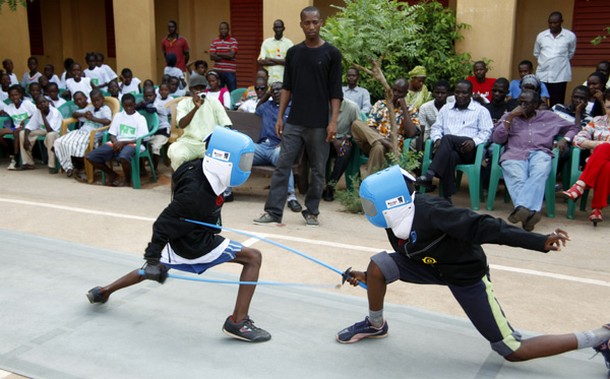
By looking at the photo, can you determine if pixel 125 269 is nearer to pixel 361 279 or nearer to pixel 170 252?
pixel 170 252

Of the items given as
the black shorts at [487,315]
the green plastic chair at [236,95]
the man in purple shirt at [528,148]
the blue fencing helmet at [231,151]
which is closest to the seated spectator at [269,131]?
the green plastic chair at [236,95]

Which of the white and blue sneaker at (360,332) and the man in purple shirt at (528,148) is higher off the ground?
the man in purple shirt at (528,148)

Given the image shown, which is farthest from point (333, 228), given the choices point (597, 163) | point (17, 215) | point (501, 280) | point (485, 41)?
point (485, 41)

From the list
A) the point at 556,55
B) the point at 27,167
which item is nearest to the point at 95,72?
the point at 27,167

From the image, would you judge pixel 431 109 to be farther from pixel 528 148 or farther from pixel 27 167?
pixel 27 167

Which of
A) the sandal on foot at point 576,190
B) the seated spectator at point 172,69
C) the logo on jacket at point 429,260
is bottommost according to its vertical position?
the sandal on foot at point 576,190

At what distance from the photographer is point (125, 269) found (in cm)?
527

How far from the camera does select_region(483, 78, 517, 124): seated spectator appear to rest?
8.35 meters

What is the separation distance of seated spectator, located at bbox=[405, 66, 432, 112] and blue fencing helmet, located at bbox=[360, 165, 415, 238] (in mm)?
5360

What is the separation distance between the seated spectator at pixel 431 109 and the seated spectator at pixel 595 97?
172cm

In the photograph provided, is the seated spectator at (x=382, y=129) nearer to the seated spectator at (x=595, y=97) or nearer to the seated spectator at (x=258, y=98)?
the seated spectator at (x=258, y=98)

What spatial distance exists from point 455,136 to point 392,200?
14.0ft

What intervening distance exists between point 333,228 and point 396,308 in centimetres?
229

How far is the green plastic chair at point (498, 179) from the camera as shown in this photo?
7.14 meters
